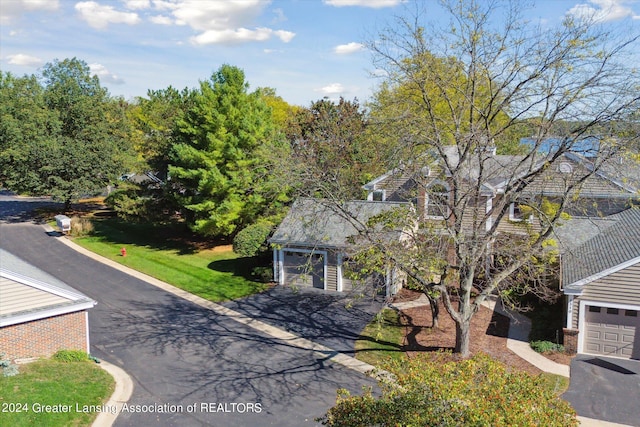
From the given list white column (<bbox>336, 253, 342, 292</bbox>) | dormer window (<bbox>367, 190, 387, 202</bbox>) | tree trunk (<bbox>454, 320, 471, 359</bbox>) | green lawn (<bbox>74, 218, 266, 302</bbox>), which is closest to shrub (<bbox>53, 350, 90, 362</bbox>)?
green lawn (<bbox>74, 218, 266, 302</bbox>)

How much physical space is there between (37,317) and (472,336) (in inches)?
594

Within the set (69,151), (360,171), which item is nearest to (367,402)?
(360,171)

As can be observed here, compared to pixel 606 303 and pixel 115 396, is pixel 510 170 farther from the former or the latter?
pixel 115 396

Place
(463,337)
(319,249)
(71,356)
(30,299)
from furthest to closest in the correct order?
(319,249)
(463,337)
(71,356)
(30,299)

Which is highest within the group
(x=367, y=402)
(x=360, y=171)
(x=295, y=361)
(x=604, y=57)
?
(x=604, y=57)

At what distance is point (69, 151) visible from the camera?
38.3m

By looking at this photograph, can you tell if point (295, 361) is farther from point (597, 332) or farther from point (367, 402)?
point (597, 332)

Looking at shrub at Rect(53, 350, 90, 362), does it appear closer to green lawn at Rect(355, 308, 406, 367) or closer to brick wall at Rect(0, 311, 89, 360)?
brick wall at Rect(0, 311, 89, 360)

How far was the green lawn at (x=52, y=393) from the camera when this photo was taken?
11.9 m

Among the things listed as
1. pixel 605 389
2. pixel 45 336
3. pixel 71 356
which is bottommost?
pixel 605 389

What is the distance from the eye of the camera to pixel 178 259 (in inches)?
1198

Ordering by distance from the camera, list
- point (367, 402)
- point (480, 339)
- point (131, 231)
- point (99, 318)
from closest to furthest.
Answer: point (367, 402)
point (480, 339)
point (99, 318)
point (131, 231)

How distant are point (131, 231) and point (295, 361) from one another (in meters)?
25.7

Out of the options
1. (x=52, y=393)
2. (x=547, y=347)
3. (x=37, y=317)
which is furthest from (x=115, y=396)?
(x=547, y=347)
